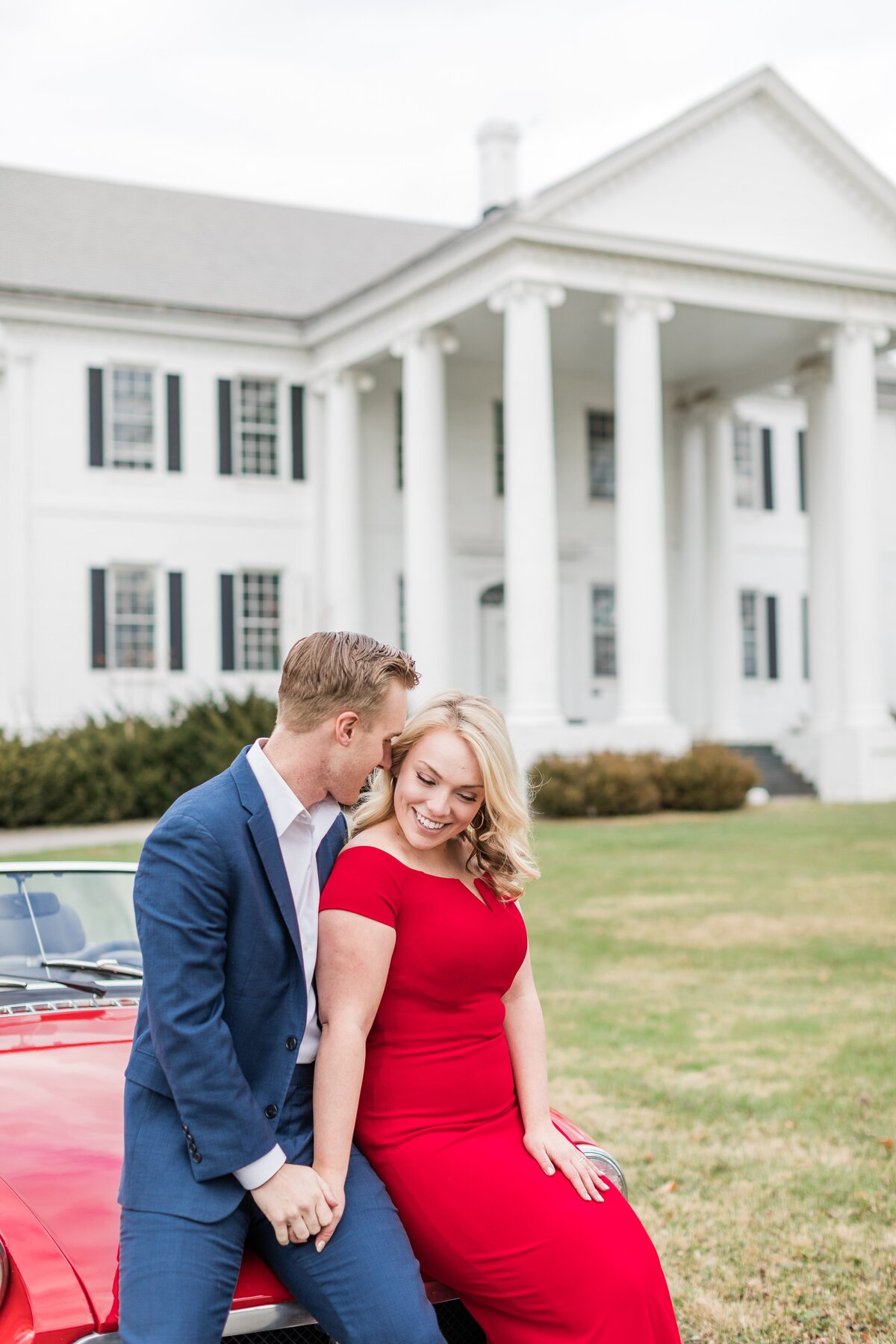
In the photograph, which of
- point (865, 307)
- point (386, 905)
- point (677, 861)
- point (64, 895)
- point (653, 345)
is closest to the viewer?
point (386, 905)

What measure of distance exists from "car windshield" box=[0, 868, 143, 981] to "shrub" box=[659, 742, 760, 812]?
15008mm

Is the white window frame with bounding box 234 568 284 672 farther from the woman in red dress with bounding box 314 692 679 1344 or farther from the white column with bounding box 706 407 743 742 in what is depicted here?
the woman in red dress with bounding box 314 692 679 1344

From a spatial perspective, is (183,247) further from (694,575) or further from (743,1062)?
(743,1062)

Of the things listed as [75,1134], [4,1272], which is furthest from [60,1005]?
[4,1272]

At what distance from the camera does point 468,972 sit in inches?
119

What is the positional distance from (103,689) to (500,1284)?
2083 centimetres

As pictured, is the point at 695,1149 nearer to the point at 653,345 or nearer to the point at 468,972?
the point at 468,972

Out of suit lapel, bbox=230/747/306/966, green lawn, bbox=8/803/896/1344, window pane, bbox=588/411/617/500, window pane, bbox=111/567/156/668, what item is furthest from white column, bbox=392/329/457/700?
suit lapel, bbox=230/747/306/966

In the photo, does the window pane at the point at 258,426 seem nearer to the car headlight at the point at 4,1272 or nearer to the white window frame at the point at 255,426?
the white window frame at the point at 255,426

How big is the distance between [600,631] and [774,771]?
4.63 meters

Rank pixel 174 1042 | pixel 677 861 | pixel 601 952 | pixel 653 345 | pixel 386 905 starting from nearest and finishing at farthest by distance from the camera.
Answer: pixel 174 1042 < pixel 386 905 < pixel 601 952 < pixel 677 861 < pixel 653 345

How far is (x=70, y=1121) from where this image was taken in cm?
310

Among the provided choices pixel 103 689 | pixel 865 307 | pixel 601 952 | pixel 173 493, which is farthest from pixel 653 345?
pixel 601 952

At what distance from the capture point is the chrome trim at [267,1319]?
2615mm
